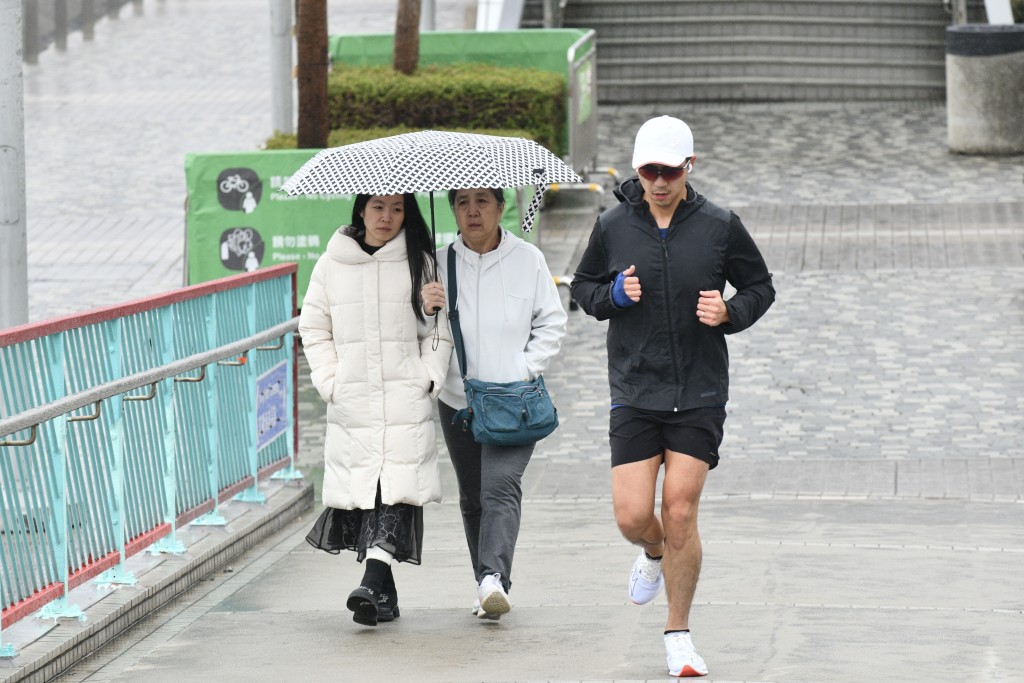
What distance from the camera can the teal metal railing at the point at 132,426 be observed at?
571cm

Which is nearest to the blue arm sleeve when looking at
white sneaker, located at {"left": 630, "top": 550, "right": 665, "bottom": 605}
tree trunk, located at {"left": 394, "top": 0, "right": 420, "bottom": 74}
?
white sneaker, located at {"left": 630, "top": 550, "right": 665, "bottom": 605}

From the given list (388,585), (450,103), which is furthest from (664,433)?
(450,103)

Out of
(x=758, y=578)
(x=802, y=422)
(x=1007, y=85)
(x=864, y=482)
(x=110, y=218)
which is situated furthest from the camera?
(x=1007, y=85)

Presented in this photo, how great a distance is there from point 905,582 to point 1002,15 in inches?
616

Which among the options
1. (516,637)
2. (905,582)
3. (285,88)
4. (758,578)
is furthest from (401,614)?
(285,88)

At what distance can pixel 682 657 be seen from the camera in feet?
17.6

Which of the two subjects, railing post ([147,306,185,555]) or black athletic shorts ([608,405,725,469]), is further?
railing post ([147,306,185,555])

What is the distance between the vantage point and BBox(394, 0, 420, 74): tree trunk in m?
16.5

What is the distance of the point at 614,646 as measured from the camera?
5.86m

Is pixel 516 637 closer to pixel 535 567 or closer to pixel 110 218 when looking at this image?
pixel 535 567

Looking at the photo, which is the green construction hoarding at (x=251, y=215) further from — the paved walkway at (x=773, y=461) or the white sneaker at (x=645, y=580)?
the white sneaker at (x=645, y=580)

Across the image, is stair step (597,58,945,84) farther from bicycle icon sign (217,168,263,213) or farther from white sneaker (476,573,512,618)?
white sneaker (476,573,512,618)

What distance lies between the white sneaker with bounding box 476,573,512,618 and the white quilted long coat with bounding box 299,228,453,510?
0.36 meters

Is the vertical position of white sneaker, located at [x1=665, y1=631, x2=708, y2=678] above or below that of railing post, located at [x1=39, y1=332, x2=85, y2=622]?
below
